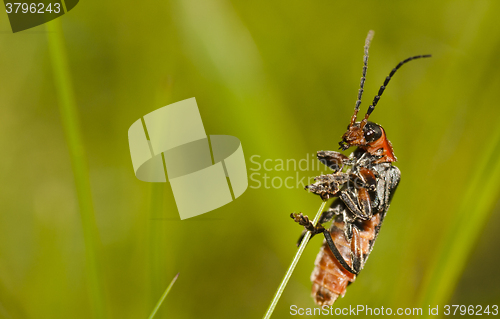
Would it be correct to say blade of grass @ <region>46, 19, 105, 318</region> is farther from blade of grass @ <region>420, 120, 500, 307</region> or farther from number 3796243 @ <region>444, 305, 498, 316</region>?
number 3796243 @ <region>444, 305, 498, 316</region>

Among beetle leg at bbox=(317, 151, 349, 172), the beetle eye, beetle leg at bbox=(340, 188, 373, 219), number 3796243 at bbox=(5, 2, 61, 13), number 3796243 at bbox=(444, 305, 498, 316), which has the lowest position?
number 3796243 at bbox=(444, 305, 498, 316)

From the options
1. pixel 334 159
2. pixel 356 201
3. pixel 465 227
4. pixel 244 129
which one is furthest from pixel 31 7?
pixel 465 227

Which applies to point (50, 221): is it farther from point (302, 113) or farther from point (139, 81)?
point (302, 113)

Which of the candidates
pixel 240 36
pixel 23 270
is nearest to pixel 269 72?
pixel 240 36

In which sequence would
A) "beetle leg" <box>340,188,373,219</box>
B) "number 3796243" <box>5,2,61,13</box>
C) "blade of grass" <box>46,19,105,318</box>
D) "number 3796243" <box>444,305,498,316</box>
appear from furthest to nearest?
1. "number 3796243" <box>444,305,498,316</box>
2. "number 3796243" <box>5,2,61,13</box>
3. "beetle leg" <box>340,188,373,219</box>
4. "blade of grass" <box>46,19,105,318</box>

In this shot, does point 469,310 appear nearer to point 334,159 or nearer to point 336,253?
point 336,253

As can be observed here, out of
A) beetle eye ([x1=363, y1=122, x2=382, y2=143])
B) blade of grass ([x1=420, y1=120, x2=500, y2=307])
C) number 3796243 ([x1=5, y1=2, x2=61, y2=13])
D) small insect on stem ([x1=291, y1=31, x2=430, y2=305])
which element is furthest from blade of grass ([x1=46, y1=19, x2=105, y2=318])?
blade of grass ([x1=420, y1=120, x2=500, y2=307])

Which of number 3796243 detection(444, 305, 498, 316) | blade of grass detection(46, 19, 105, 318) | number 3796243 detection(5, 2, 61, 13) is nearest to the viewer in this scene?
blade of grass detection(46, 19, 105, 318)
